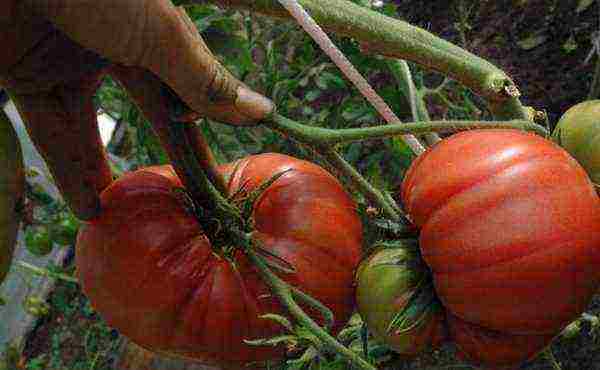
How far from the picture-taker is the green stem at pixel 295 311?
58cm

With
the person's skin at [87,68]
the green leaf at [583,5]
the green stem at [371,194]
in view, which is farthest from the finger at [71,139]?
the green leaf at [583,5]

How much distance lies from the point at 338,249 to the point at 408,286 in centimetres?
12

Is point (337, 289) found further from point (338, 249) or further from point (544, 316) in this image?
point (544, 316)

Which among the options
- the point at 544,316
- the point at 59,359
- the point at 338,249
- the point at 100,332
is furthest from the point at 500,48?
the point at 59,359

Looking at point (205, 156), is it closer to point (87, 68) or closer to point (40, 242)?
point (87, 68)

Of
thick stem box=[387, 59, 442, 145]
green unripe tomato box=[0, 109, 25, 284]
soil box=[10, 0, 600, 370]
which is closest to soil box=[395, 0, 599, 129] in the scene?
soil box=[10, 0, 600, 370]

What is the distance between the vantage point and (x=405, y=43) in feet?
2.04

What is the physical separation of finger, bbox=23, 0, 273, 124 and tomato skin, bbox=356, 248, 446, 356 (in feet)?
0.53

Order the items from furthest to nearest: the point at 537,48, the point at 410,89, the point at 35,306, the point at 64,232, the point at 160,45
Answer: the point at 35,306 < the point at 537,48 < the point at 64,232 < the point at 410,89 < the point at 160,45

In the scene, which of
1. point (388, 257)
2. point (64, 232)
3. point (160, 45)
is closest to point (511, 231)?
point (388, 257)

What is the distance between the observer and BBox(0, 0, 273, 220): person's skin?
436mm

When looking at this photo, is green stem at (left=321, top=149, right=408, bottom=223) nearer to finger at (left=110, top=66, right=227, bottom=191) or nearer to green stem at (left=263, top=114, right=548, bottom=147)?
green stem at (left=263, top=114, right=548, bottom=147)

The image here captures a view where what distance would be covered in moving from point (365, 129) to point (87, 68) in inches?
8.7

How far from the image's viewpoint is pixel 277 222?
71 cm
